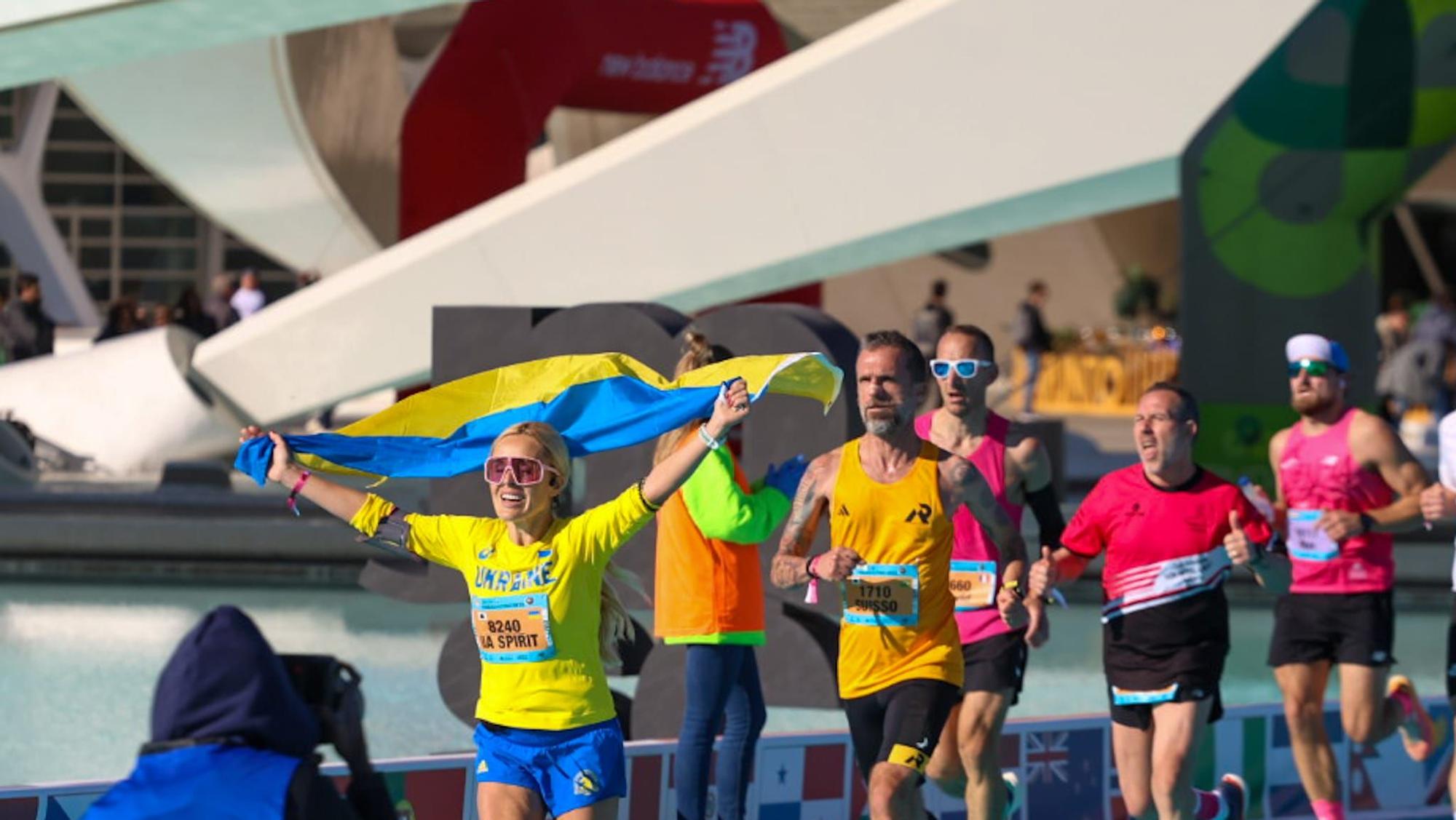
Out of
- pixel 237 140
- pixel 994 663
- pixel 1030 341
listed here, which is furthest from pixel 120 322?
pixel 994 663

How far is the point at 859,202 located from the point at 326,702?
34.6 ft

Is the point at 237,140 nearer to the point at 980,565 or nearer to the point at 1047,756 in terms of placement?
the point at 1047,756

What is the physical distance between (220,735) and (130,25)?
850cm

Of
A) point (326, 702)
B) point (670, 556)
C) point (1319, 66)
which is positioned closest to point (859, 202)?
point (1319, 66)

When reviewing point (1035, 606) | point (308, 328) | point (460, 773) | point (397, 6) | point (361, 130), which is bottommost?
point (460, 773)

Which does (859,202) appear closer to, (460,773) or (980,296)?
(460,773)

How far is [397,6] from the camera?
11.8 meters

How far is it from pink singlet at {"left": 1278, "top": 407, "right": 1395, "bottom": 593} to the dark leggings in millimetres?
2095

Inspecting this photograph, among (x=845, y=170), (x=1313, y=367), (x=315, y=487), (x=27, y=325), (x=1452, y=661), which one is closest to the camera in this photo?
(x=315, y=487)

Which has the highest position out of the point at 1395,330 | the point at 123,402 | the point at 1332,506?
the point at 1395,330

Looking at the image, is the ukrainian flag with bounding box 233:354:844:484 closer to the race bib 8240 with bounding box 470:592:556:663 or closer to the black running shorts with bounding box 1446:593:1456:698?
the race bib 8240 with bounding box 470:592:556:663

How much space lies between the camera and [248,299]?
73.5 ft

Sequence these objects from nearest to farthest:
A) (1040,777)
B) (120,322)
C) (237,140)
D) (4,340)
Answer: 1. (1040,777)
2. (4,340)
3. (237,140)
4. (120,322)

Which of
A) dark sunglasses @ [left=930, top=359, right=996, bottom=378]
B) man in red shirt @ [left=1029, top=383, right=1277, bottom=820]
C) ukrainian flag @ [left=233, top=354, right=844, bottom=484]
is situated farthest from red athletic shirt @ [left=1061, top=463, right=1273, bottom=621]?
ukrainian flag @ [left=233, top=354, right=844, bottom=484]
